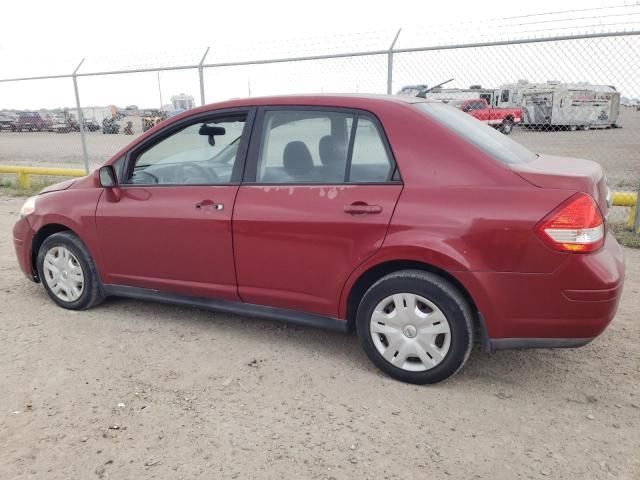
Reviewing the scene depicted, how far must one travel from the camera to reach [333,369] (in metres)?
3.30

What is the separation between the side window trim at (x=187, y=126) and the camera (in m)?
3.48

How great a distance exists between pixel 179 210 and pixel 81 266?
1104 mm

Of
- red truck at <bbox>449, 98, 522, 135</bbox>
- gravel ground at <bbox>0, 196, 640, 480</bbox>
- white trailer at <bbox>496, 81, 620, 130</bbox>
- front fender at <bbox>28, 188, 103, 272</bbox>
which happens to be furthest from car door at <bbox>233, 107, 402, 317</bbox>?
red truck at <bbox>449, 98, 522, 135</bbox>

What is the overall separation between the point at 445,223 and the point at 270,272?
3.78 ft

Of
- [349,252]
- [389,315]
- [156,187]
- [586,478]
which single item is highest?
[156,187]

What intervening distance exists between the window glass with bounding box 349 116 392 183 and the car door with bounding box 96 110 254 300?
0.77 meters

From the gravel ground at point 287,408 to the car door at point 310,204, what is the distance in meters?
0.50

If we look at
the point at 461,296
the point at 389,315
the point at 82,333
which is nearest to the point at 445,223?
the point at 461,296

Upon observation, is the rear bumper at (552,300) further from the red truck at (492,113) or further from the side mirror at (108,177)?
Answer: the red truck at (492,113)

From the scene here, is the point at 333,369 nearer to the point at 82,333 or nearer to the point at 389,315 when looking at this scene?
the point at 389,315

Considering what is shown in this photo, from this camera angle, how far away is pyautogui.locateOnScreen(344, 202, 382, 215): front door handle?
9.82ft

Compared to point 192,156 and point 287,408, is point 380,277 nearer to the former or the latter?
point 287,408

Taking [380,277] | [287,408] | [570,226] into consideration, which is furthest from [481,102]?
[287,408]

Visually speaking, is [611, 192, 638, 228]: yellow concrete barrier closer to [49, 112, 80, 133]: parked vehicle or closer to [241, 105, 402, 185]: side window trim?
[241, 105, 402, 185]: side window trim
